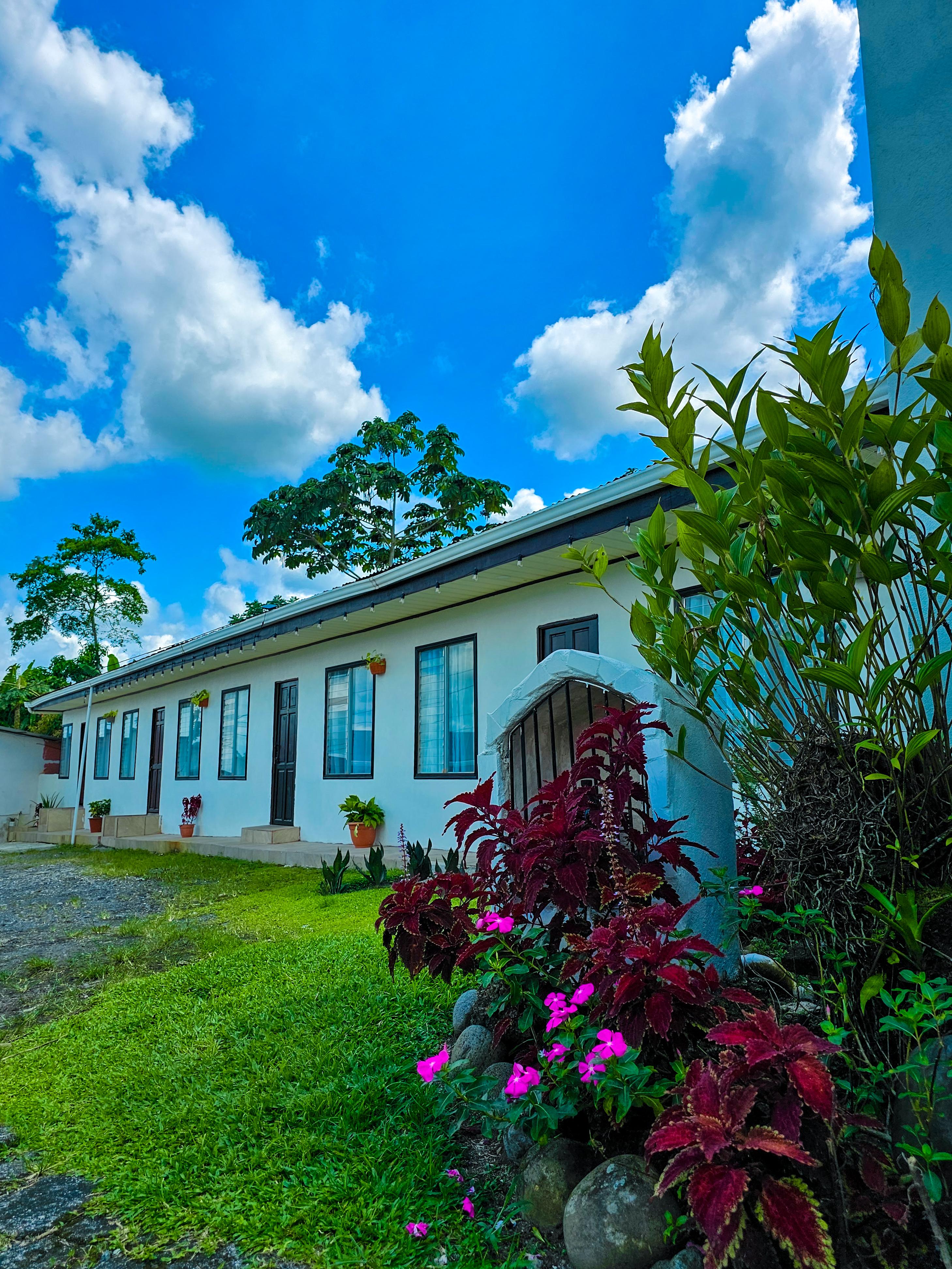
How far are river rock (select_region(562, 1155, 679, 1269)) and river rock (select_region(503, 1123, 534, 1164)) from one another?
35cm

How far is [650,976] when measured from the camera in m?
1.67

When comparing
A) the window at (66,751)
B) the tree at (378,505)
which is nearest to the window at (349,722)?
the tree at (378,505)

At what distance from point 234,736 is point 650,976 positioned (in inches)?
446

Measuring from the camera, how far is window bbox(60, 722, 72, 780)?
766 inches

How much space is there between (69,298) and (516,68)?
40.1 ft

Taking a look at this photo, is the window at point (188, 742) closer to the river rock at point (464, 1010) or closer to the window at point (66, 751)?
the window at point (66, 751)

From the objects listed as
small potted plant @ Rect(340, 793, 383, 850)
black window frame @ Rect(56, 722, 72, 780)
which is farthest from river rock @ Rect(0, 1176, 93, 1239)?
black window frame @ Rect(56, 722, 72, 780)

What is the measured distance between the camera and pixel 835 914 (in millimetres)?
1853

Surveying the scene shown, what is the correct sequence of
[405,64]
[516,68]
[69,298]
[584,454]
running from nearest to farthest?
[516,68] < [405,64] < [69,298] < [584,454]

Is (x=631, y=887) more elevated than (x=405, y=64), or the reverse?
(x=405, y=64)

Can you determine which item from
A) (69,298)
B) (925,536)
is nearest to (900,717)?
(925,536)

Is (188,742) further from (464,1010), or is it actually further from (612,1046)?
(612,1046)

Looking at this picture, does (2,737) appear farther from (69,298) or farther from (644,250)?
(644,250)

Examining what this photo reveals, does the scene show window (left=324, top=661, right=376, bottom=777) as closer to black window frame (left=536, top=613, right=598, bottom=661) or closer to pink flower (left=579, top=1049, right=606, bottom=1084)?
black window frame (left=536, top=613, right=598, bottom=661)
